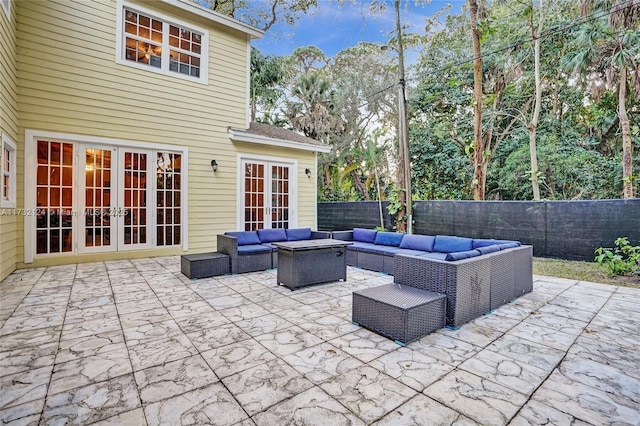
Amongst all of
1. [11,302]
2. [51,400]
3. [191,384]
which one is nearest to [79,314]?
[11,302]

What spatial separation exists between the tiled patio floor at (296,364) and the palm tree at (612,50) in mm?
6862

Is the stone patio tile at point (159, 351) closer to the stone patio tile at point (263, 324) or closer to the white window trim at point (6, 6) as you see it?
the stone patio tile at point (263, 324)

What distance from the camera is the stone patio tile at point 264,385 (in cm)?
190

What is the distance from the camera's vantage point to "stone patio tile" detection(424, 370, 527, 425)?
1.80m

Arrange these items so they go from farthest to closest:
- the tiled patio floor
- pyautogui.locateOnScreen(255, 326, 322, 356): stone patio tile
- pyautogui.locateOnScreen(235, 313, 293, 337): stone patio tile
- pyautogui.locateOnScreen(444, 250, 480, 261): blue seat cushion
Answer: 1. pyautogui.locateOnScreen(444, 250, 480, 261): blue seat cushion
2. pyautogui.locateOnScreen(235, 313, 293, 337): stone patio tile
3. pyautogui.locateOnScreen(255, 326, 322, 356): stone patio tile
4. the tiled patio floor

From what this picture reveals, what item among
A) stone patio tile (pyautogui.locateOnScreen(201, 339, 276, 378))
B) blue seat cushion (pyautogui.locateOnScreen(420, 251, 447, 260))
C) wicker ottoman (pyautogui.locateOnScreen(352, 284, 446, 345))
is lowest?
stone patio tile (pyautogui.locateOnScreen(201, 339, 276, 378))

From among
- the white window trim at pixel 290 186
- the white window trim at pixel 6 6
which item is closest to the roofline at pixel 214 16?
the white window trim at pixel 6 6

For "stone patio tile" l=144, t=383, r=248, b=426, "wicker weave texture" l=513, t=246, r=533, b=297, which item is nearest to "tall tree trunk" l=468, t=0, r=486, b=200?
"wicker weave texture" l=513, t=246, r=533, b=297

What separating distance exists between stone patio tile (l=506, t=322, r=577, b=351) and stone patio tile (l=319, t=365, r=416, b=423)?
1611mm

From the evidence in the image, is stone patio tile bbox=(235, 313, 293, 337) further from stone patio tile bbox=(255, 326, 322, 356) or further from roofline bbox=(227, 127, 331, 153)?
roofline bbox=(227, 127, 331, 153)

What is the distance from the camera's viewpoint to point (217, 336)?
2.88 m

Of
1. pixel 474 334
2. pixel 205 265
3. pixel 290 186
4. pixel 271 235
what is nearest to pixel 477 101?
pixel 290 186

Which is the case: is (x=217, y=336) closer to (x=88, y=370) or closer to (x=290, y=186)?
(x=88, y=370)

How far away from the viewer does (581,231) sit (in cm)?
669
